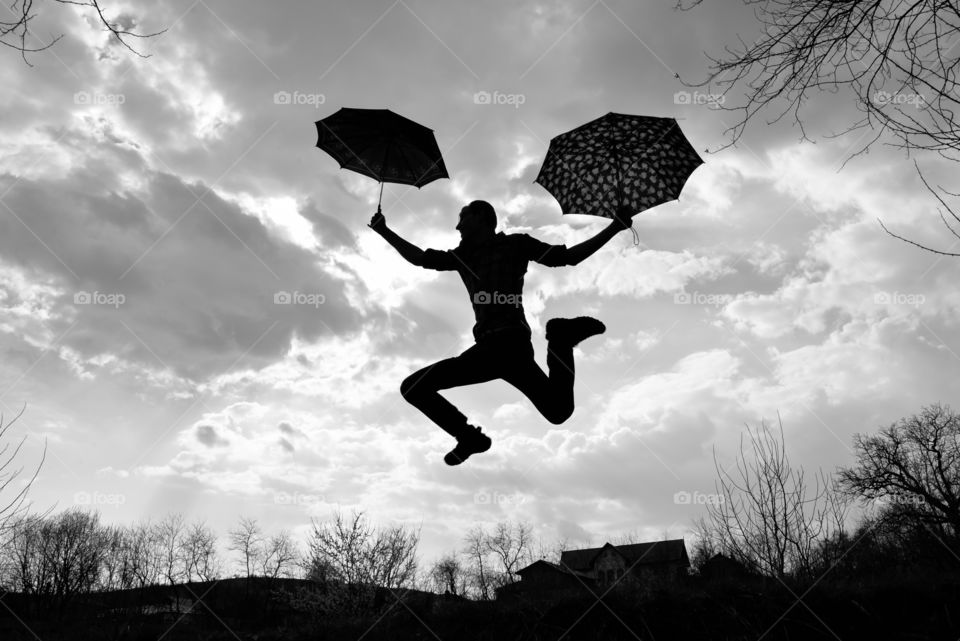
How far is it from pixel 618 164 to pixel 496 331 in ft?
6.66

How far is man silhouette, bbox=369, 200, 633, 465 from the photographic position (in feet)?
12.4

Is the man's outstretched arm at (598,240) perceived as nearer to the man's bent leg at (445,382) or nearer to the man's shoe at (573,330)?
the man's shoe at (573,330)

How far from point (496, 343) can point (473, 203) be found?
1177 millimetres

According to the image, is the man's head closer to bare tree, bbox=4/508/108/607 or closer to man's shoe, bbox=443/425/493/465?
man's shoe, bbox=443/425/493/465

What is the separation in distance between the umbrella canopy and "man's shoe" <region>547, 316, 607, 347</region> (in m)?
1.10

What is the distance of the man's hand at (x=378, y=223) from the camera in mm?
4371

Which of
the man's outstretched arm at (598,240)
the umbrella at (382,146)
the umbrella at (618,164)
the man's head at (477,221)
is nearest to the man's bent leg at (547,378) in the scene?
the man's outstretched arm at (598,240)

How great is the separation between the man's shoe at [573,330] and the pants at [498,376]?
57 mm

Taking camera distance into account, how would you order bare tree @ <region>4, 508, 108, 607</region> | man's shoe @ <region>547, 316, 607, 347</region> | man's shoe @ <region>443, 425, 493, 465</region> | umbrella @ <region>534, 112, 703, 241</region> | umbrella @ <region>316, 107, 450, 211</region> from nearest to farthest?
man's shoe @ <region>443, 425, 493, 465</region>, man's shoe @ <region>547, 316, 607, 347</region>, umbrella @ <region>316, 107, 450, 211</region>, umbrella @ <region>534, 112, 703, 241</region>, bare tree @ <region>4, 508, 108, 607</region>

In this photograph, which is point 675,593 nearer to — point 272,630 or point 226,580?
point 272,630

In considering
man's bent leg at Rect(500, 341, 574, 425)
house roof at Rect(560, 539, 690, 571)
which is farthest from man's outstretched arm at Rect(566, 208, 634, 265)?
house roof at Rect(560, 539, 690, 571)

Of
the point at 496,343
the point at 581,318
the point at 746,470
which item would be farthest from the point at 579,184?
the point at 746,470

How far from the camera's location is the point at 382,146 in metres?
4.72

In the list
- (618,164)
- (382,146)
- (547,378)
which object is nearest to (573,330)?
(547,378)
